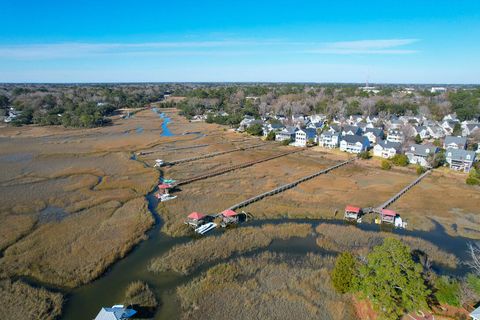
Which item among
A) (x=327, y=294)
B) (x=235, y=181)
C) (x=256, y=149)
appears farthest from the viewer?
(x=256, y=149)

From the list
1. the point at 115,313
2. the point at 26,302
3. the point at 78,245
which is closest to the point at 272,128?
the point at 78,245

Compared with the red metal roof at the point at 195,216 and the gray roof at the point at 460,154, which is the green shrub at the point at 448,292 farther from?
the gray roof at the point at 460,154

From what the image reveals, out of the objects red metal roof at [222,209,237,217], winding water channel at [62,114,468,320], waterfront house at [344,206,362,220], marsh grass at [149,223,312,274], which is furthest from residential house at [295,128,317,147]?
red metal roof at [222,209,237,217]

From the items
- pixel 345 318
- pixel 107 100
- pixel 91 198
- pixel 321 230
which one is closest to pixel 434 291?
pixel 345 318

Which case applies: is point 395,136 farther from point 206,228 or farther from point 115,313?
point 115,313

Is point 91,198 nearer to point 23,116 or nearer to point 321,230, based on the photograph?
point 321,230

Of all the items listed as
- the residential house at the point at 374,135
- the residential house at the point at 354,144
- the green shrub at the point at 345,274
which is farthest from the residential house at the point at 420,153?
the green shrub at the point at 345,274
